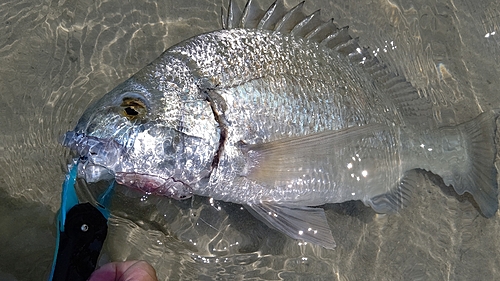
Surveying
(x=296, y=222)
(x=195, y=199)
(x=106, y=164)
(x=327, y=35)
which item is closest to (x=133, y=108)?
(x=106, y=164)

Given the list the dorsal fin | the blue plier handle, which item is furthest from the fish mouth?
the dorsal fin

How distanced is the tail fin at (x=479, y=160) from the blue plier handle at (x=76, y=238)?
7.12 feet

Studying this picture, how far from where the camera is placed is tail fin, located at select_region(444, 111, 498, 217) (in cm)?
319

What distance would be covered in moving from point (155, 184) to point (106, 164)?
0.25 metres

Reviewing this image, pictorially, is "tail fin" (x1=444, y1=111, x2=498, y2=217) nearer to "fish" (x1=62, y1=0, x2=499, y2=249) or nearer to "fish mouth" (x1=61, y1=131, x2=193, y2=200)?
"fish" (x1=62, y1=0, x2=499, y2=249)

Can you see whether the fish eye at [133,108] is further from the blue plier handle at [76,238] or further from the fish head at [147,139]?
the blue plier handle at [76,238]

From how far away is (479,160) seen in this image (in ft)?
10.5

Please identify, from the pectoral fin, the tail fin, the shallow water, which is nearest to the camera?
the pectoral fin

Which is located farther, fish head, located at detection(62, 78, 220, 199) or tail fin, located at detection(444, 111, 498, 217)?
tail fin, located at detection(444, 111, 498, 217)

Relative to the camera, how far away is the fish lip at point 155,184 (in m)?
2.33

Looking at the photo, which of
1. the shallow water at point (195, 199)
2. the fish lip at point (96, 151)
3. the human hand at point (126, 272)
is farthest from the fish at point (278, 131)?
the human hand at point (126, 272)

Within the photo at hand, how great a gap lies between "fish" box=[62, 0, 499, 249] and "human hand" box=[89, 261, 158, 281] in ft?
1.22

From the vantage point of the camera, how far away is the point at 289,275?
2969 millimetres

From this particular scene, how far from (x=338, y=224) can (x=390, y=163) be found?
52cm
